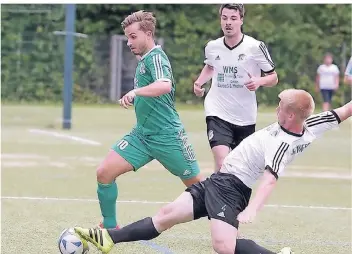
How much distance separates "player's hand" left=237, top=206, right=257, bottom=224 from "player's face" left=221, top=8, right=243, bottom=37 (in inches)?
109

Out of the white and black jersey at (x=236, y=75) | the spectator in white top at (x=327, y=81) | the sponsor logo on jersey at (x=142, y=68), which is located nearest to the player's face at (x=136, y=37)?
the sponsor logo on jersey at (x=142, y=68)

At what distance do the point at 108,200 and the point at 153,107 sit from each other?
2.78 feet

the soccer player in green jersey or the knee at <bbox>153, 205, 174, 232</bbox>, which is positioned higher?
the soccer player in green jersey

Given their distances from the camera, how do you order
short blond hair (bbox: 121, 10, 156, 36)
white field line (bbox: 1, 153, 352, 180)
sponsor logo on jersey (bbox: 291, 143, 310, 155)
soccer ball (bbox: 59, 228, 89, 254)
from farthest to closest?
white field line (bbox: 1, 153, 352, 180) < short blond hair (bbox: 121, 10, 156, 36) < soccer ball (bbox: 59, 228, 89, 254) < sponsor logo on jersey (bbox: 291, 143, 310, 155)

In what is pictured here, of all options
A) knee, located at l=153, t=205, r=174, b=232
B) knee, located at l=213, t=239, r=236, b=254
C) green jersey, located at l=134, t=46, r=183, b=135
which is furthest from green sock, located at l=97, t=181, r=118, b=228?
knee, located at l=213, t=239, r=236, b=254

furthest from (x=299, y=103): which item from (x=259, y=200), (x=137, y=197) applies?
(x=137, y=197)

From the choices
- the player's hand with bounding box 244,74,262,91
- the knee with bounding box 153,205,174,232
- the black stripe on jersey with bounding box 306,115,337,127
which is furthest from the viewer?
the player's hand with bounding box 244,74,262,91

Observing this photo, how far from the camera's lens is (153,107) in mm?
7402

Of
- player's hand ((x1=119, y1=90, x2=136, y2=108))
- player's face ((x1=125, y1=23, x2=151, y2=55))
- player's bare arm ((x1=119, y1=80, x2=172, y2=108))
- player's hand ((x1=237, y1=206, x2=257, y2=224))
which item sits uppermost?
player's face ((x1=125, y1=23, x2=151, y2=55))

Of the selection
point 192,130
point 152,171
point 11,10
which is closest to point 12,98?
point 11,10

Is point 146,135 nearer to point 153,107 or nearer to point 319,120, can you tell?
point 153,107

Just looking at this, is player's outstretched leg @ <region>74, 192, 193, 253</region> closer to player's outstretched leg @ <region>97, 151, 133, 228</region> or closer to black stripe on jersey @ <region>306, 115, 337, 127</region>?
player's outstretched leg @ <region>97, 151, 133, 228</region>

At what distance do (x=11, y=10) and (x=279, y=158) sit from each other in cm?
2473

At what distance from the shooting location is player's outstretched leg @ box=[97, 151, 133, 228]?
7320 millimetres
